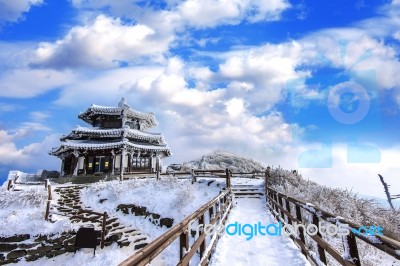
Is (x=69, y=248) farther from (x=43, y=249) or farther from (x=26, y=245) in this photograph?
(x=26, y=245)

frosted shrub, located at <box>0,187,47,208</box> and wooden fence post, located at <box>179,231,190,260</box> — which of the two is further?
frosted shrub, located at <box>0,187,47,208</box>

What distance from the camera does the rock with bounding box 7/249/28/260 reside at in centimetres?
1281

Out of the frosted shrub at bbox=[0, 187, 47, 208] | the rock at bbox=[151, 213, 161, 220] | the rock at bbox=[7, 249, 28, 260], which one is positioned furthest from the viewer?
the frosted shrub at bbox=[0, 187, 47, 208]

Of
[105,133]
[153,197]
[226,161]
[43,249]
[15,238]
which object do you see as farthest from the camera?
[226,161]

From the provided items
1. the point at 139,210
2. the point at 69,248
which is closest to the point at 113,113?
the point at 139,210

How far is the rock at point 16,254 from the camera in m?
12.8

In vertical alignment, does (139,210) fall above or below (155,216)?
above

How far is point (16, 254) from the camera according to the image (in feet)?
42.9

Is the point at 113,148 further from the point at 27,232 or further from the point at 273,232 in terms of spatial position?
the point at 273,232

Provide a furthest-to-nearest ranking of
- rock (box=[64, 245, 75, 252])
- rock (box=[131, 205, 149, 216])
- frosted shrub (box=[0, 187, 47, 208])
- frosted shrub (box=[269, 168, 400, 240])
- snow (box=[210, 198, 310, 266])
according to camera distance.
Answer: frosted shrub (box=[0, 187, 47, 208]), rock (box=[131, 205, 149, 216]), frosted shrub (box=[269, 168, 400, 240]), rock (box=[64, 245, 75, 252]), snow (box=[210, 198, 310, 266])

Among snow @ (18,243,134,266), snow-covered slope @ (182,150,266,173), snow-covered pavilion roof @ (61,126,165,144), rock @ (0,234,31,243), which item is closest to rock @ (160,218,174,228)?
snow @ (18,243,134,266)

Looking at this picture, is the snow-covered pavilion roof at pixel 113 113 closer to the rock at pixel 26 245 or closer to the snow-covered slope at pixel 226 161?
the rock at pixel 26 245

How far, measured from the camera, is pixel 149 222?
1720cm

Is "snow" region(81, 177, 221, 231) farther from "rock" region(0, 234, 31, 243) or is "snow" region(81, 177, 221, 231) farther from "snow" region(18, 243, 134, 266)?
"rock" region(0, 234, 31, 243)
